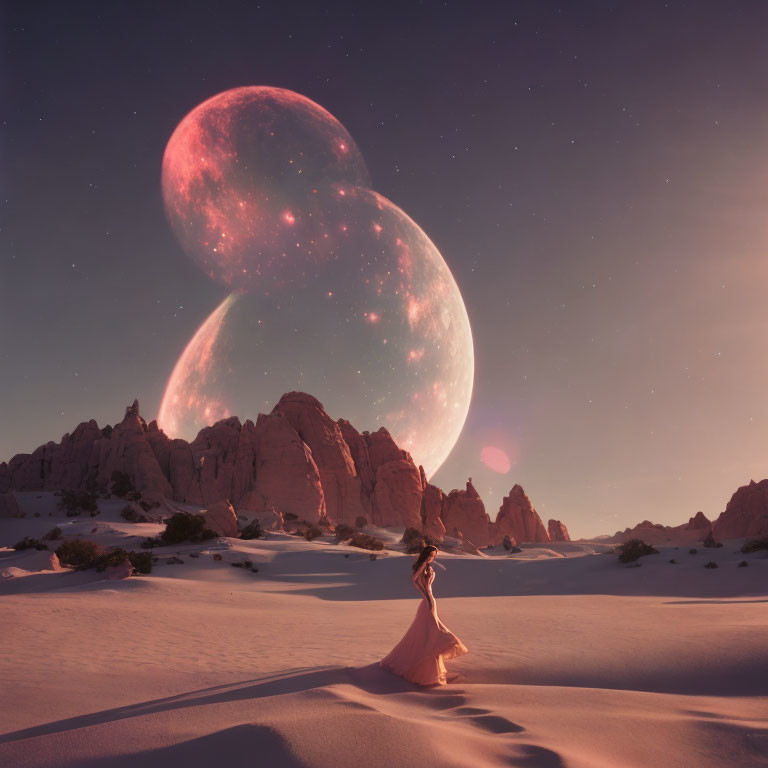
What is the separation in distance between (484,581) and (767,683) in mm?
21007

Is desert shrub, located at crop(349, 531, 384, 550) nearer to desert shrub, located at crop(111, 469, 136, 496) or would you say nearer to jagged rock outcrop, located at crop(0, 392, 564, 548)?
jagged rock outcrop, located at crop(0, 392, 564, 548)

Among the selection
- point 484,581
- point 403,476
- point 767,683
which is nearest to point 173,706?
→ point 767,683

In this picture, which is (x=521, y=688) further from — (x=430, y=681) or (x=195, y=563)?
(x=195, y=563)

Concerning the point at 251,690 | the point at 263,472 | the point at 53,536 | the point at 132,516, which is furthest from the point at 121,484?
the point at 251,690

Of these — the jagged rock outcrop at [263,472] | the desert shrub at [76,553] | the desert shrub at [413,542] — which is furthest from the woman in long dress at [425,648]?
the jagged rock outcrop at [263,472]

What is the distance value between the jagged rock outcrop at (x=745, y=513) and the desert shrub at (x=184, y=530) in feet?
183

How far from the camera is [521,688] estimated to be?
7289mm

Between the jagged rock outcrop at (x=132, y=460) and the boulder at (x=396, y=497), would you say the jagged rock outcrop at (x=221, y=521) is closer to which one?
the jagged rock outcrop at (x=132, y=460)

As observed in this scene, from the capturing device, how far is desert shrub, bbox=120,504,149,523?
44.1 meters

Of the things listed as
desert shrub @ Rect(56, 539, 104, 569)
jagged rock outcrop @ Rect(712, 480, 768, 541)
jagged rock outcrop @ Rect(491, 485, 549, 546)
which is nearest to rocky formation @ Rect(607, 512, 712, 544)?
jagged rock outcrop @ Rect(712, 480, 768, 541)

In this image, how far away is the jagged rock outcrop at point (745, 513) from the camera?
5484 centimetres

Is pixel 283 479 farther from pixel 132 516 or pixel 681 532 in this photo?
pixel 681 532

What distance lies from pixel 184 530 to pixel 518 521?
57.7m

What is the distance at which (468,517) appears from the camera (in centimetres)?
7375
